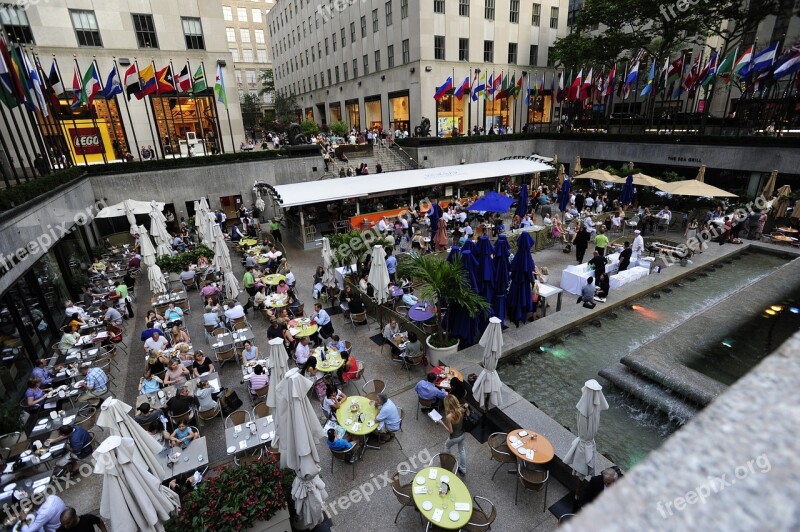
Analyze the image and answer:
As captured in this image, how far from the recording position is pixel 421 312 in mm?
12836

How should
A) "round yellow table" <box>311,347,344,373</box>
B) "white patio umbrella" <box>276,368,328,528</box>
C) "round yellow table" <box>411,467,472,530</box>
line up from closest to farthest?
1. "round yellow table" <box>411,467,472,530</box>
2. "white patio umbrella" <box>276,368,328,528</box>
3. "round yellow table" <box>311,347,344,373</box>

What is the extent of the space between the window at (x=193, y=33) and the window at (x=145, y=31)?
2.06 meters

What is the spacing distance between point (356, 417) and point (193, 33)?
109 ft

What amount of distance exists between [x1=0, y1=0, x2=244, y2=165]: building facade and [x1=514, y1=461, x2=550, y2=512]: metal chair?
25195mm

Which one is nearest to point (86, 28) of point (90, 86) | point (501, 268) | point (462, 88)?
point (90, 86)

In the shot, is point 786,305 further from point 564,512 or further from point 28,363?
point 28,363

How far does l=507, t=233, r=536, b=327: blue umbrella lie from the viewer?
12.0 metres

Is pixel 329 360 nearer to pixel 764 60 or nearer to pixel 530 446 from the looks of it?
pixel 530 446

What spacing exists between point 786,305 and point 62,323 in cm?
2442

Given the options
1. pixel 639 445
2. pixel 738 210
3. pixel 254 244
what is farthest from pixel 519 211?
pixel 639 445

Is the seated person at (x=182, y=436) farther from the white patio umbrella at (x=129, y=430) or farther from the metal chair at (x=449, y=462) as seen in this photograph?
the metal chair at (x=449, y=462)

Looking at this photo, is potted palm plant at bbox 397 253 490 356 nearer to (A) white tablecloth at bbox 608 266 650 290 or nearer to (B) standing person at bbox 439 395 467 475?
(B) standing person at bbox 439 395 467 475

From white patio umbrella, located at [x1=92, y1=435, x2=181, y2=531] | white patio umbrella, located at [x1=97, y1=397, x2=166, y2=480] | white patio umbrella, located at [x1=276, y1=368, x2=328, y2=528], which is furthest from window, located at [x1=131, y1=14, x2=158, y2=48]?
white patio umbrella, located at [x1=276, y1=368, x2=328, y2=528]

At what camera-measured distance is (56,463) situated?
856 centimetres
